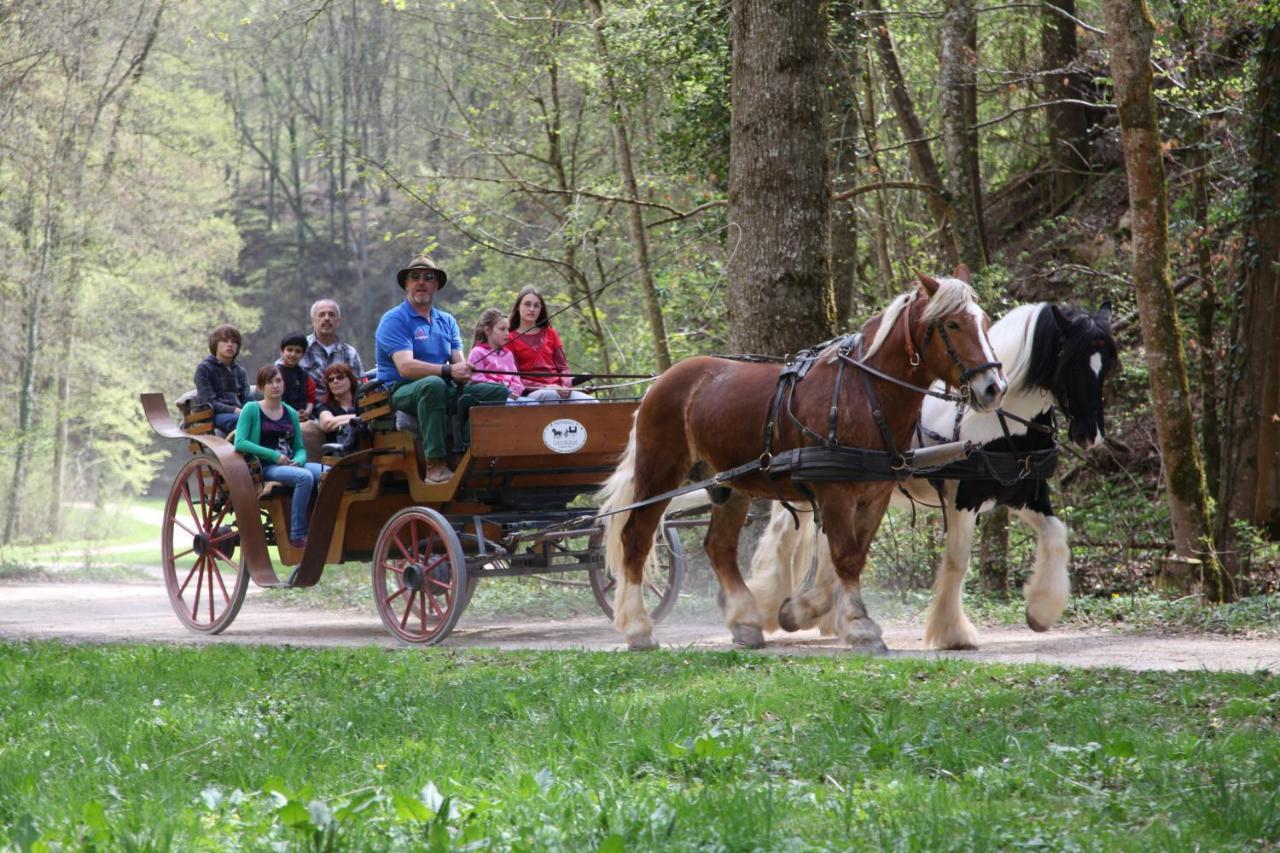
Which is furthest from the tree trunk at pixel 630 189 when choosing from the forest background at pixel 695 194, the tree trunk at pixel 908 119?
the tree trunk at pixel 908 119

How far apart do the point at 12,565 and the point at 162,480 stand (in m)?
29.8

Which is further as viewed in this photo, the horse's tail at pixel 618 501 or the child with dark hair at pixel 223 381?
the child with dark hair at pixel 223 381

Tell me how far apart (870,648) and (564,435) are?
280 centimetres

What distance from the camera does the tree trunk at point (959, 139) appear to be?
12305mm

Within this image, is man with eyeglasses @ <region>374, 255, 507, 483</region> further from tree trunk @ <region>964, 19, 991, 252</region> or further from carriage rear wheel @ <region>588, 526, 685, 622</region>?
tree trunk @ <region>964, 19, 991, 252</region>

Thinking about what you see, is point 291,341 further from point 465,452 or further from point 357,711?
point 357,711

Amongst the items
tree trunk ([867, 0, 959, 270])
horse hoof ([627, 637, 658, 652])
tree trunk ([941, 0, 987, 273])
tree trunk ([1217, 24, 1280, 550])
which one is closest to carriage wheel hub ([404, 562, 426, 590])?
horse hoof ([627, 637, 658, 652])

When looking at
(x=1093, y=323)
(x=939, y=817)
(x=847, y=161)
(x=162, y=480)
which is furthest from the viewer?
(x=162, y=480)

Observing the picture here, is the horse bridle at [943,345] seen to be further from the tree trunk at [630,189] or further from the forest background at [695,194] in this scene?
the tree trunk at [630,189]

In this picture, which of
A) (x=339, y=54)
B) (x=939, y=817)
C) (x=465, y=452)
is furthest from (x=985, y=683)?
(x=339, y=54)

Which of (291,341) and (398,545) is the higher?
(291,341)

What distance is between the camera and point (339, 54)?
35.7m

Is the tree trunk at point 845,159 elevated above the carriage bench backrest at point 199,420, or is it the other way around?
the tree trunk at point 845,159

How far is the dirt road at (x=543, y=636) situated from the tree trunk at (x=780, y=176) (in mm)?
2253
